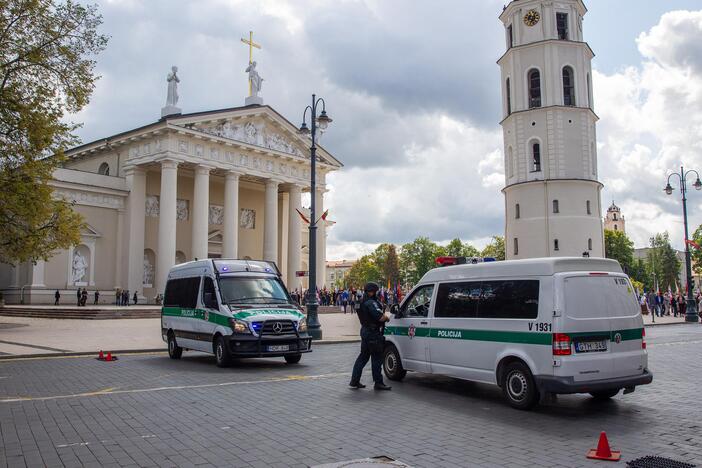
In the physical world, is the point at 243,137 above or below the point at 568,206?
above

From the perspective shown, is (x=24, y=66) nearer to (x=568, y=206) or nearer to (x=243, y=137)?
(x=243, y=137)

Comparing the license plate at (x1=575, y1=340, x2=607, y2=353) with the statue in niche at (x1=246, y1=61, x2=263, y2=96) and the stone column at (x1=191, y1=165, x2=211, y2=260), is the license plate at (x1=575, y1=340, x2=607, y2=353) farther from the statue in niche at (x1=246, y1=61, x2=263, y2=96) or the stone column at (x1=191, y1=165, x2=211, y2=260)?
the statue in niche at (x1=246, y1=61, x2=263, y2=96)

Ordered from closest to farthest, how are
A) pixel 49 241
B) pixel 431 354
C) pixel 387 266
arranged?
1. pixel 431 354
2. pixel 49 241
3. pixel 387 266

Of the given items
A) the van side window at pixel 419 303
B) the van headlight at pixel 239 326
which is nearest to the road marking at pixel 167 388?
the van headlight at pixel 239 326

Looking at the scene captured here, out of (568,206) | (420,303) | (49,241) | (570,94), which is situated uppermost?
(570,94)

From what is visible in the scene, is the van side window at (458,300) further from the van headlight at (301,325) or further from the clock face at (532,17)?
the clock face at (532,17)

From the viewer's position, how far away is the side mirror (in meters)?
13.3

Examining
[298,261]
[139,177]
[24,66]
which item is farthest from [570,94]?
[24,66]

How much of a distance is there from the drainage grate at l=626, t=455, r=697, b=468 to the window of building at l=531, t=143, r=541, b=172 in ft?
156

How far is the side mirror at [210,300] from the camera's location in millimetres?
13305

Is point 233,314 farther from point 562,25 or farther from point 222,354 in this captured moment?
point 562,25

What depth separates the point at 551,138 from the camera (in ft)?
164

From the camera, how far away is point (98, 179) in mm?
44969

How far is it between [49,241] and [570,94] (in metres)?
43.4
